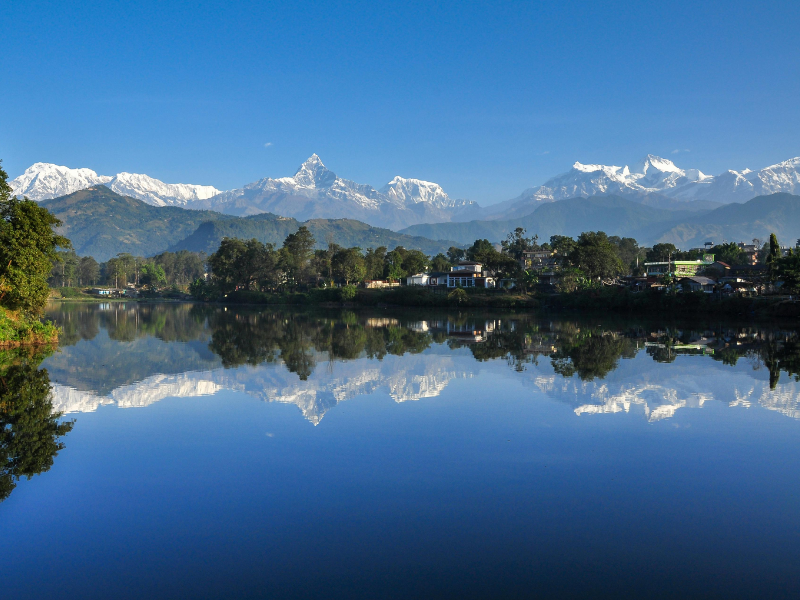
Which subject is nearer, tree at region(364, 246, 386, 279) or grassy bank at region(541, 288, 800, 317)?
grassy bank at region(541, 288, 800, 317)

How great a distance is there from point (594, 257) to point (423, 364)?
2367 inches

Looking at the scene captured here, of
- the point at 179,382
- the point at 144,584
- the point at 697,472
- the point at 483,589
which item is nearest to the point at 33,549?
the point at 144,584

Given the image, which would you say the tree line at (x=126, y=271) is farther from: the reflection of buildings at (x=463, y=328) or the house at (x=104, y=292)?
the reflection of buildings at (x=463, y=328)

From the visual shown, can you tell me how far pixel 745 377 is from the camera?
923 inches

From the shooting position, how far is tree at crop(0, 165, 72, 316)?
2970 cm

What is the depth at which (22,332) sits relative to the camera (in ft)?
103

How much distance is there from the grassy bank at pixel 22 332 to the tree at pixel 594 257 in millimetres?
65910

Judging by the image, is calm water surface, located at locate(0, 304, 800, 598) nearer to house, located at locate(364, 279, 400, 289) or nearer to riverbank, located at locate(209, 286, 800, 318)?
riverbank, located at locate(209, 286, 800, 318)

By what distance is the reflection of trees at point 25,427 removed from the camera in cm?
1170

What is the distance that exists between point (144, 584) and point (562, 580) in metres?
5.27

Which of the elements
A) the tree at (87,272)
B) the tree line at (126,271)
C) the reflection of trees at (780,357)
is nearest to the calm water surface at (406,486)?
the reflection of trees at (780,357)

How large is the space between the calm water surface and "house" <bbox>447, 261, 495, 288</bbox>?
261 ft

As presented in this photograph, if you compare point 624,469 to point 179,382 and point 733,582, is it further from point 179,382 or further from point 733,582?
point 179,382

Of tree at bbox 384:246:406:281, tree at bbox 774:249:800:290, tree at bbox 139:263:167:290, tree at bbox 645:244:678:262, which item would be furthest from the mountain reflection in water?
tree at bbox 139:263:167:290
